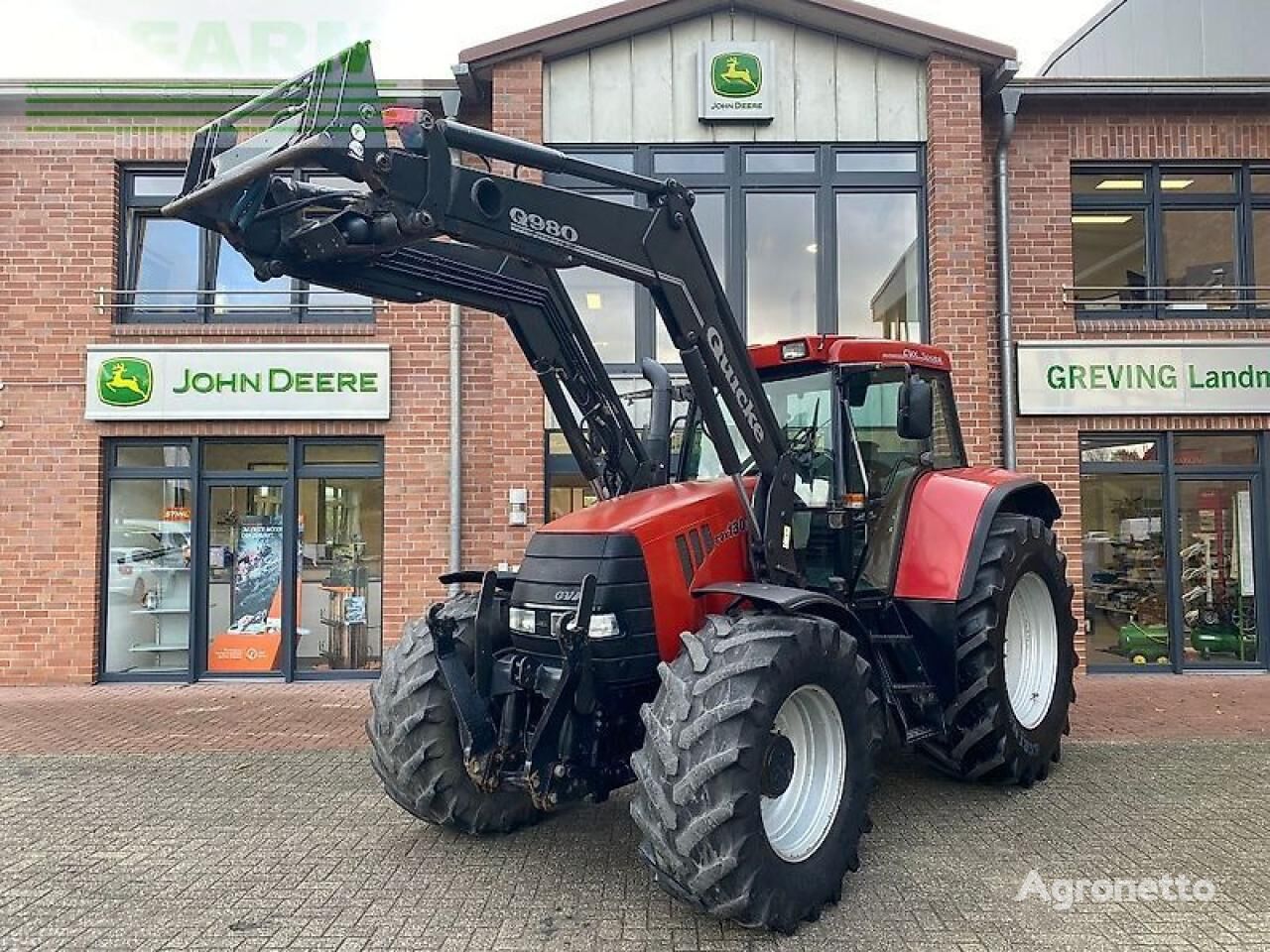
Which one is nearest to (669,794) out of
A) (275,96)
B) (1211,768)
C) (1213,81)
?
(275,96)

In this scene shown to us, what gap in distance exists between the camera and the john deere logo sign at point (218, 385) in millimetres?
9062

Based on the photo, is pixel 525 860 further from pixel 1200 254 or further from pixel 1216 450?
pixel 1200 254

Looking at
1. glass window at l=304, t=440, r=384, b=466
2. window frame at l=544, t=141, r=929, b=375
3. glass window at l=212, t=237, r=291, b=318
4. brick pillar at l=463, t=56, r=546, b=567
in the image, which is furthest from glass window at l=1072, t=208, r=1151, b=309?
glass window at l=212, t=237, r=291, b=318

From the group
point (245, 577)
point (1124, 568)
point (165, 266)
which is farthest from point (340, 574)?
point (1124, 568)

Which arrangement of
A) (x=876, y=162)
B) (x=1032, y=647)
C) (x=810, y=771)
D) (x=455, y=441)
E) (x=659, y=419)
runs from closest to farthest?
(x=810, y=771) → (x=659, y=419) → (x=1032, y=647) → (x=455, y=441) → (x=876, y=162)

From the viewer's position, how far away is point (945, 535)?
5.07 m

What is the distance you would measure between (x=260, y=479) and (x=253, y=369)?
1.13 m

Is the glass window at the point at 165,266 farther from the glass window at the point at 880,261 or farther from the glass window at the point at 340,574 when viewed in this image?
the glass window at the point at 880,261

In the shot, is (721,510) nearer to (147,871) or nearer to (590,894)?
(590,894)

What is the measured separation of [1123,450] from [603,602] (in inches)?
294

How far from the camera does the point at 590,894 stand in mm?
3988

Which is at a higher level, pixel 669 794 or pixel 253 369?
pixel 253 369

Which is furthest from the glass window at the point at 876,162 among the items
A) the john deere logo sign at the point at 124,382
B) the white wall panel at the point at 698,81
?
the john deere logo sign at the point at 124,382

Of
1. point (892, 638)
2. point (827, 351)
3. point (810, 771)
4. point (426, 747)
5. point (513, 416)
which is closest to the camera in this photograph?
point (810, 771)
